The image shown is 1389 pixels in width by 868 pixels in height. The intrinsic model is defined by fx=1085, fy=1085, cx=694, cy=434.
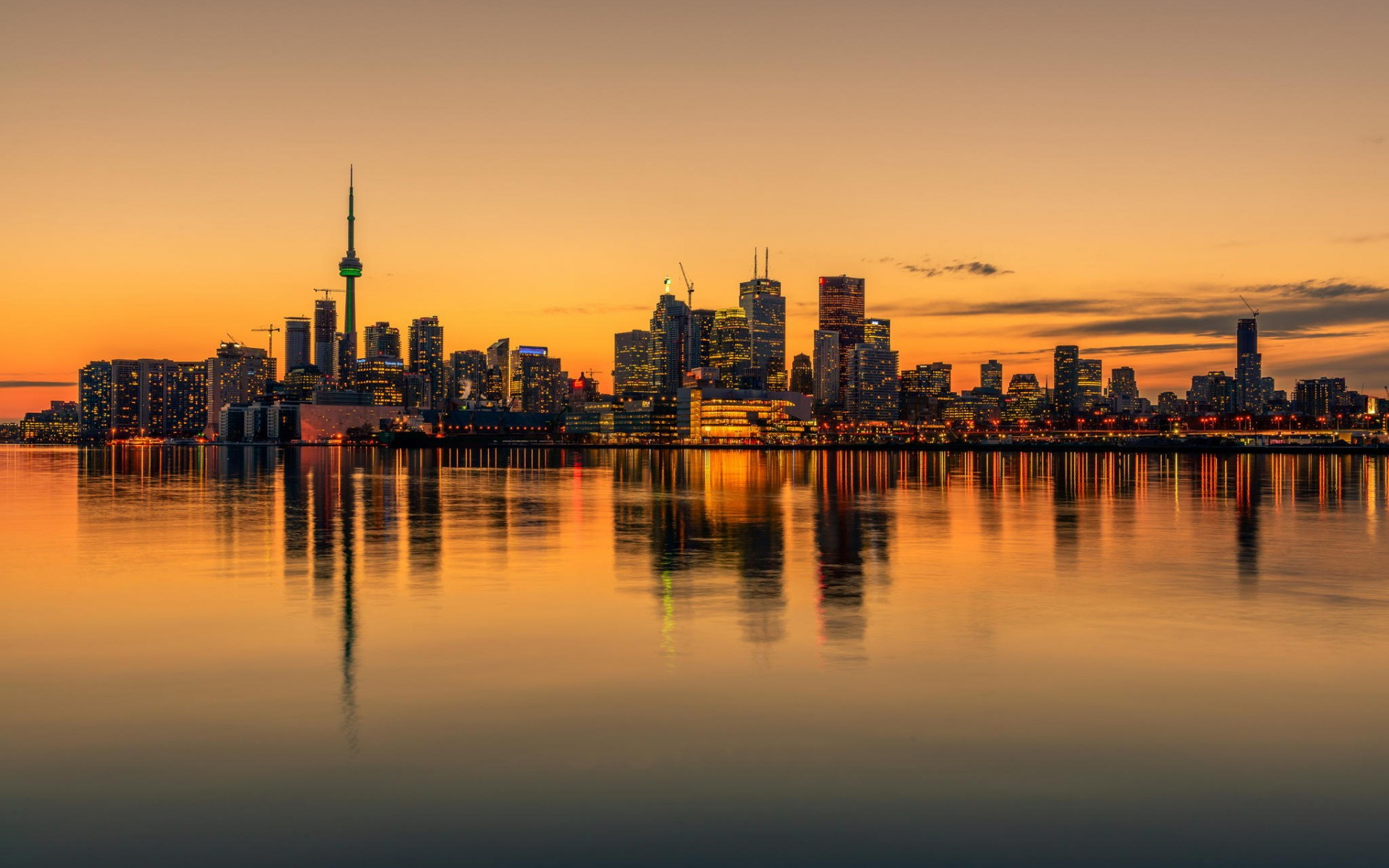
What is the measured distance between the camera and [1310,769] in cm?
1335

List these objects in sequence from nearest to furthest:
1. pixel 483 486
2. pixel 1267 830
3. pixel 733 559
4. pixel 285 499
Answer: pixel 1267 830
pixel 733 559
pixel 285 499
pixel 483 486

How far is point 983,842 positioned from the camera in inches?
432

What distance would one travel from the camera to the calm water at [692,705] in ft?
36.9

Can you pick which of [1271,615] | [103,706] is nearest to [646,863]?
[103,706]

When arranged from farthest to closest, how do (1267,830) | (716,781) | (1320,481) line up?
(1320,481) → (716,781) → (1267,830)

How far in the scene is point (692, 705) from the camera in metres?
16.3

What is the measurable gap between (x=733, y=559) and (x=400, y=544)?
42.3 ft

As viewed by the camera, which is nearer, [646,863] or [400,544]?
[646,863]

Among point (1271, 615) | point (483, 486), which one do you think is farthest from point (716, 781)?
point (483, 486)

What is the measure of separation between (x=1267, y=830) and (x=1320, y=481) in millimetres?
115903

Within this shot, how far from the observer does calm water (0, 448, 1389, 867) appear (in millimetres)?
11242

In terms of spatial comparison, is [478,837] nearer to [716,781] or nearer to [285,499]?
[716,781]

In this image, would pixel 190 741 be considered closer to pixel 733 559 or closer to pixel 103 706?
pixel 103 706

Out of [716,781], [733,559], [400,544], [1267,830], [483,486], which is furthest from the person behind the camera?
[483,486]
